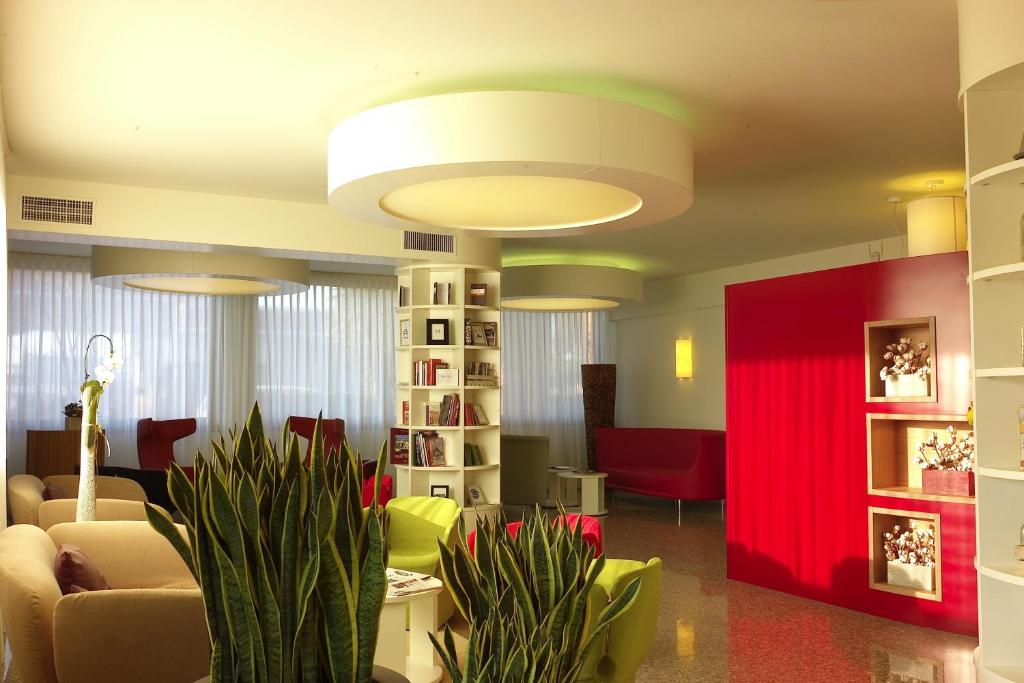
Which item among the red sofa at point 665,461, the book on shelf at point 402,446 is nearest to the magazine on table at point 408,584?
the book on shelf at point 402,446

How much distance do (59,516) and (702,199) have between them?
4.96 metres

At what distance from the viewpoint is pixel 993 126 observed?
345cm

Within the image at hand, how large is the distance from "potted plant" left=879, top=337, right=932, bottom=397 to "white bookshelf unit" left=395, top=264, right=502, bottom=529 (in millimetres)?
3207

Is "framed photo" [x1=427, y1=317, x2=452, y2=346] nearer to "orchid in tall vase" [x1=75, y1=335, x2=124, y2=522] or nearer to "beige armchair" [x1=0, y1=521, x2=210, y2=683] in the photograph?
"orchid in tall vase" [x1=75, y1=335, x2=124, y2=522]

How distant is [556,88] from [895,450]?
3.48m

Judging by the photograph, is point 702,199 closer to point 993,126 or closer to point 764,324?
point 764,324

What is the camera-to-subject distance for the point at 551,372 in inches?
503

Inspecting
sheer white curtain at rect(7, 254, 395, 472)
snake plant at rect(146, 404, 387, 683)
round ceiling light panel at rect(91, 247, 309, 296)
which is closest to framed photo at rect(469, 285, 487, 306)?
round ceiling light panel at rect(91, 247, 309, 296)

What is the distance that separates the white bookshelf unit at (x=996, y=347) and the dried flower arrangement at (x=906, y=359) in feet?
7.82

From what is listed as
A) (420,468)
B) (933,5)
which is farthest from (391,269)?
(933,5)

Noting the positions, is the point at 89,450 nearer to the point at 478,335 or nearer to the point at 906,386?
the point at 478,335

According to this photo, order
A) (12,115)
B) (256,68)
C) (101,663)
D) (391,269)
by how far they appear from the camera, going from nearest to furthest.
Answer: (101,663)
(256,68)
(12,115)
(391,269)

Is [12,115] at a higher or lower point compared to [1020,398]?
higher

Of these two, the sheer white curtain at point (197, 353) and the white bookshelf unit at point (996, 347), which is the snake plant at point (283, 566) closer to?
the white bookshelf unit at point (996, 347)
